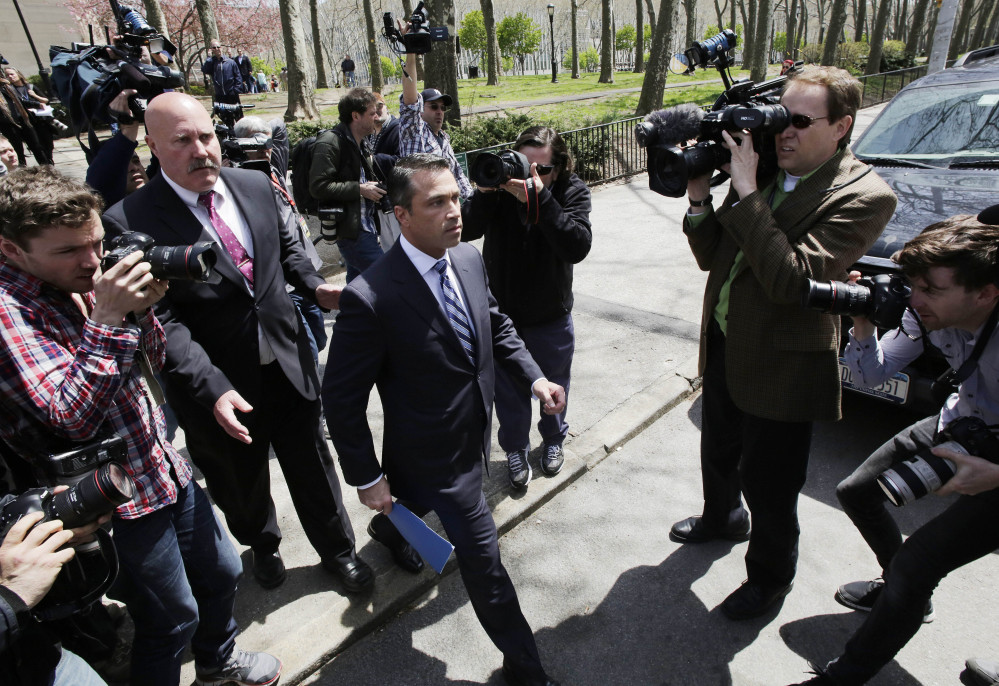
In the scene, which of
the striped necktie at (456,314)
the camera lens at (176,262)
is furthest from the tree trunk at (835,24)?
the camera lens at (176,262)

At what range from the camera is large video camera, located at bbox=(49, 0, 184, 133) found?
3.42 meters

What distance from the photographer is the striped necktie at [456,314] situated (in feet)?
7.80

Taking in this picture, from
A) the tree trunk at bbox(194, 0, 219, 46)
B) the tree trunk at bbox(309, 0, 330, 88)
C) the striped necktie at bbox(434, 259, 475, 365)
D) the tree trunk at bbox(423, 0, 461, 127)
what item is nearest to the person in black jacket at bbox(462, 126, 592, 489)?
the striped necktie at bbox(434, 259, 475, 365)

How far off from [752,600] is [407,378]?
1781mm

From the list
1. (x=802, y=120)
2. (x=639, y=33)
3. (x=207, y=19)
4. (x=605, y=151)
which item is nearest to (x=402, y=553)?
(x=802, y=120)

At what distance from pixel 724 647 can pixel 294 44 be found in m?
19.4

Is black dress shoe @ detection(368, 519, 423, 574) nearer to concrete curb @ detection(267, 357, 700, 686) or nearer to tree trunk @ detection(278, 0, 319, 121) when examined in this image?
concrete curb @ detection(267, 357, 700, 686)

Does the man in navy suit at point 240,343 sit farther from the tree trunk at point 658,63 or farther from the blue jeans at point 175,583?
the tree trunk at point 658,63

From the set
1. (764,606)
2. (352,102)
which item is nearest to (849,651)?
(764,606)

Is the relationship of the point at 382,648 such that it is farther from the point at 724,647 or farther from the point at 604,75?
the point at 604,75

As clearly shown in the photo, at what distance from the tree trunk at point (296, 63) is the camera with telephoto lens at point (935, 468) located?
18884 millimetres

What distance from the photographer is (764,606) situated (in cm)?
276

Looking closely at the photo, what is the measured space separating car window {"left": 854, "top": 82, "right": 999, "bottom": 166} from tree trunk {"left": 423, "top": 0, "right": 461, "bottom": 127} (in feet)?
27.3

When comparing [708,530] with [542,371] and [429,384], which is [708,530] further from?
[429,384]
